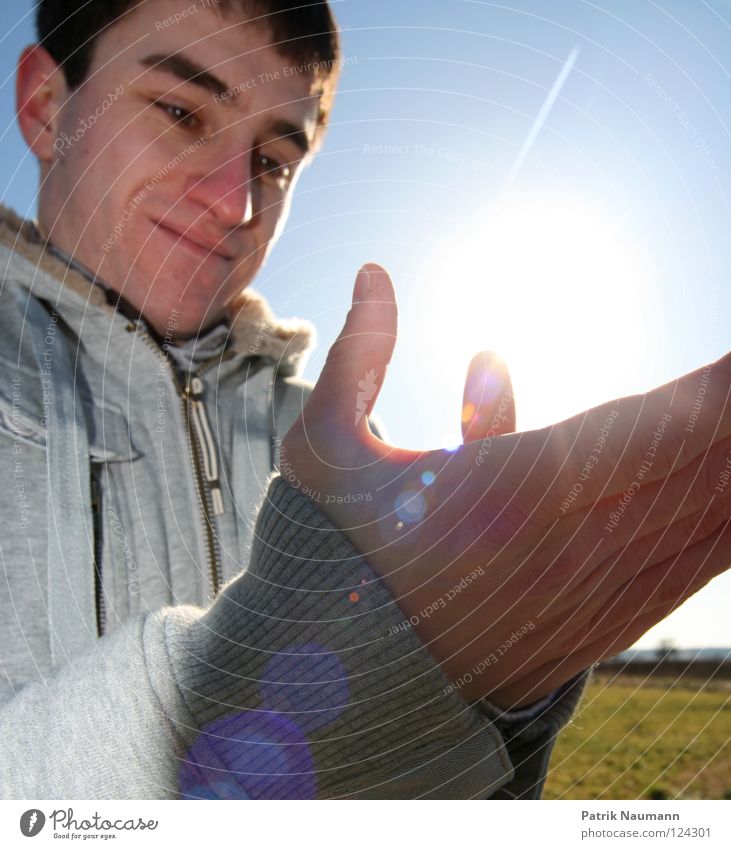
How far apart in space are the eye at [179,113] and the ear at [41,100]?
0.35 ft

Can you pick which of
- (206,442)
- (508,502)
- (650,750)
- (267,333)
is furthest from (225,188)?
(650,750)

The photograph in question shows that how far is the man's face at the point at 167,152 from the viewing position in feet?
2.39

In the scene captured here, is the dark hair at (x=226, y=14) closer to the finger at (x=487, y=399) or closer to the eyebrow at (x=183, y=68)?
the eyebrow at (x=183, y=68)

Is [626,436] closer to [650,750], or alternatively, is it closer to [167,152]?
[167,152]

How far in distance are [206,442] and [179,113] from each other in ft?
1.17

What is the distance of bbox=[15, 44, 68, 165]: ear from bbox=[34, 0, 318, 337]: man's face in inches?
0.5

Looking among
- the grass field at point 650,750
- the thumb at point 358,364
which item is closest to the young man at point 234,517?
the thumb at point 358,364

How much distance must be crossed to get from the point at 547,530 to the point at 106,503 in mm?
456

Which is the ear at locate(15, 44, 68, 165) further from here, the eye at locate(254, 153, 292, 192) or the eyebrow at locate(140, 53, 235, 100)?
the eye at locate(254, 153, 292, 192)

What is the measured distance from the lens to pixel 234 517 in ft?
2.57

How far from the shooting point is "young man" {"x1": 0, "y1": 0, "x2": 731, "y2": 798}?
43 centimetres

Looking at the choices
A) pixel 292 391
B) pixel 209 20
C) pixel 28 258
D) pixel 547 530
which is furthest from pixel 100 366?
pixel 547 530

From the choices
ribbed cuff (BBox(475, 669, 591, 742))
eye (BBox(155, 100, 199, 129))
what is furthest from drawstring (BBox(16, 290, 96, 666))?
ribbed cuff (BBox(475, 669, 591, 742))

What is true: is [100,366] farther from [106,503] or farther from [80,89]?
[80,89]
